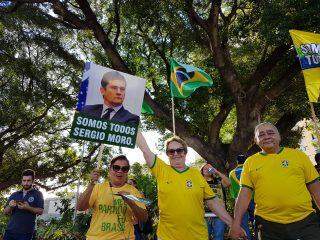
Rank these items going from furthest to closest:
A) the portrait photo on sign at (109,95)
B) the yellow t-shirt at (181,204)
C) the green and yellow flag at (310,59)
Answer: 1. the green and yellow flag at (310,59)
2. the portrait photo on sign at (109,95)
3. the yellow t-shirt at (181,204)

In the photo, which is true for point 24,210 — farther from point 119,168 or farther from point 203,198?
point 203,198

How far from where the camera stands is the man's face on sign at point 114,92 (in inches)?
216

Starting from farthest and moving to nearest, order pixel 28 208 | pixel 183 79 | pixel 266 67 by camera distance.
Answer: pixel 266 67 → pixel 183 79 → pixel 28 208

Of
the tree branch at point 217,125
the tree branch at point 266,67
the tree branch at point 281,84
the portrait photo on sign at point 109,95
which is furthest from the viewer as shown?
the tree branch at point 217,125

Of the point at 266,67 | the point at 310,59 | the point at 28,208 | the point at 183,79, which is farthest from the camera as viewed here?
the point at 266,67

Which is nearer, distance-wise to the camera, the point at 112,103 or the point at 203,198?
the point at 203,198

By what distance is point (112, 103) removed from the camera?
550 cm

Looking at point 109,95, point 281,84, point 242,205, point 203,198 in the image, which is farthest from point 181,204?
point 281,84

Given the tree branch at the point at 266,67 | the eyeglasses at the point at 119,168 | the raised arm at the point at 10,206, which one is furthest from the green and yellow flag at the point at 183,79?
the tree branch at the point at 266,67

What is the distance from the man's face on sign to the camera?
5.50 metres

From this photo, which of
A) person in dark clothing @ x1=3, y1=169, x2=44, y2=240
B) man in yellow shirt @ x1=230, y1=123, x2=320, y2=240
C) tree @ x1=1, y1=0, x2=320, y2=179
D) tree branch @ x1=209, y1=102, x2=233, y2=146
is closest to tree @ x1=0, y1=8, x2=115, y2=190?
tree @ x1=1, y1=0, x2=320, y2=179

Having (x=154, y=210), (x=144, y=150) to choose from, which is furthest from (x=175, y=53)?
(x=144, y=150)

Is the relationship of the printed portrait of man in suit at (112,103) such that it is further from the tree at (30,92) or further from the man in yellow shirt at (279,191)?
the tree at (30,92)

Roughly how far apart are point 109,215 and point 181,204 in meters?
0.85
